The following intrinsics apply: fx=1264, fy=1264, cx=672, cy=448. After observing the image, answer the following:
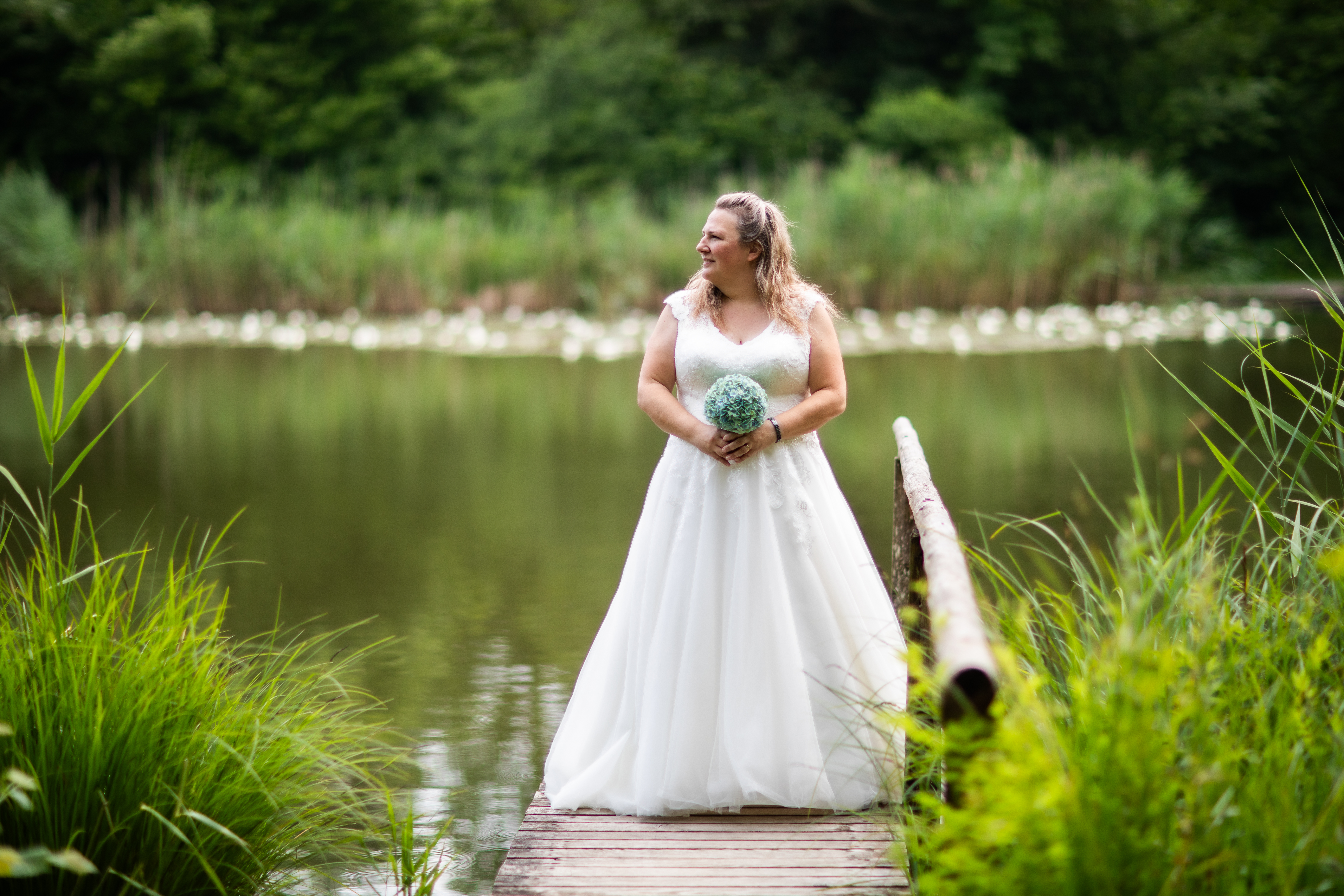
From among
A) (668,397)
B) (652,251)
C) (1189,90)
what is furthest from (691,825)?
(1189,90)

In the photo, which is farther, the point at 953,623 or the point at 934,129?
the point at 934,129

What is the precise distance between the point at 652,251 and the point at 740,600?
48.2 ft

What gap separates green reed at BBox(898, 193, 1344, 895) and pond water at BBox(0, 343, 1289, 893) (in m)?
1.83

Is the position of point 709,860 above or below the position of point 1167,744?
below

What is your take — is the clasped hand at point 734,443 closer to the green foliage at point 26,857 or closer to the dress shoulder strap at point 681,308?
the dress shoulder strap at point 681,308

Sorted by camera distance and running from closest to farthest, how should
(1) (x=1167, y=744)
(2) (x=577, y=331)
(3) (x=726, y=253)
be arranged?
(1) (x=1167, y=744), (3) (x=726, y=253), (2) (x=577, y=331)

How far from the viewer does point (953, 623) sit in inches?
80.0

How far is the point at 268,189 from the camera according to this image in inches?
989

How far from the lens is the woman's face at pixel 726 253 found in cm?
344

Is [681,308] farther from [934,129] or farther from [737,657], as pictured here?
[934,129]

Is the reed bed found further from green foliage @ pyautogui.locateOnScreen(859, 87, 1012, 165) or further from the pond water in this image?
green foliage @ pyautogui.locateOnScreen(859, 87, 1012, 165)

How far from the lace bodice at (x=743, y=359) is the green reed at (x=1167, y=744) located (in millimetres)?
894

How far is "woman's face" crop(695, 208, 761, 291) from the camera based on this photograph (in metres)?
3.44

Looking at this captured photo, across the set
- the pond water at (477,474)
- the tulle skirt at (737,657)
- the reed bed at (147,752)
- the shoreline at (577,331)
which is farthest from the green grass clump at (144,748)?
the shoreline at (577,331)
